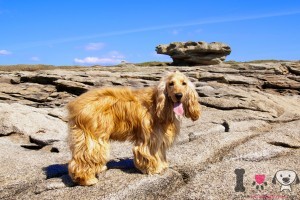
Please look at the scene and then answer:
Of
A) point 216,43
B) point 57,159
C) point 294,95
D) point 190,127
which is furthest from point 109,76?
point 216,43

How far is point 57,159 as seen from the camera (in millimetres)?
11320

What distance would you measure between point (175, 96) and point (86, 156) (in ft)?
7.63

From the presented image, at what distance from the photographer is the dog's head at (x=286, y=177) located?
837 centimetres

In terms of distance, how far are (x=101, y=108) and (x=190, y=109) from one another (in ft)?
6.66

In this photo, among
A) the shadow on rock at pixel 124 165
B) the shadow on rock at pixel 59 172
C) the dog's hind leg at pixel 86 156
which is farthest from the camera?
the shadow on rock at pixel 124 165

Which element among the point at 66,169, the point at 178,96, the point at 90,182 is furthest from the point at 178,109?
the point at 66,169

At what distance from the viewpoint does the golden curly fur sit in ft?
26.8

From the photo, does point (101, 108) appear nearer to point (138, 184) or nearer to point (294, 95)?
point (138, 184)

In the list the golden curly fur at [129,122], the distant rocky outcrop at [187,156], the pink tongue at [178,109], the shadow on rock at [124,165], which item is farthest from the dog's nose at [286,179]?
the shadow on rock at [124,165]

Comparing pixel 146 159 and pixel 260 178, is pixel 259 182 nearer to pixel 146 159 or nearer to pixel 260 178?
pixel 260 178

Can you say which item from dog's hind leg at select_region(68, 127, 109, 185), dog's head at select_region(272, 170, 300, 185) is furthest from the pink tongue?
dog's head at select_region(272, 170, 300, 185)

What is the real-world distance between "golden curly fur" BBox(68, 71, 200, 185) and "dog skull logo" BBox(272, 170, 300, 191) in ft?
7.71

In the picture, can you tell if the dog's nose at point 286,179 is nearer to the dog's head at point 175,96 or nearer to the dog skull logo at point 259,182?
the dog skull logo at point 259,182

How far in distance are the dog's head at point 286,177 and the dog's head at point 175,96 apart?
7.88ft
